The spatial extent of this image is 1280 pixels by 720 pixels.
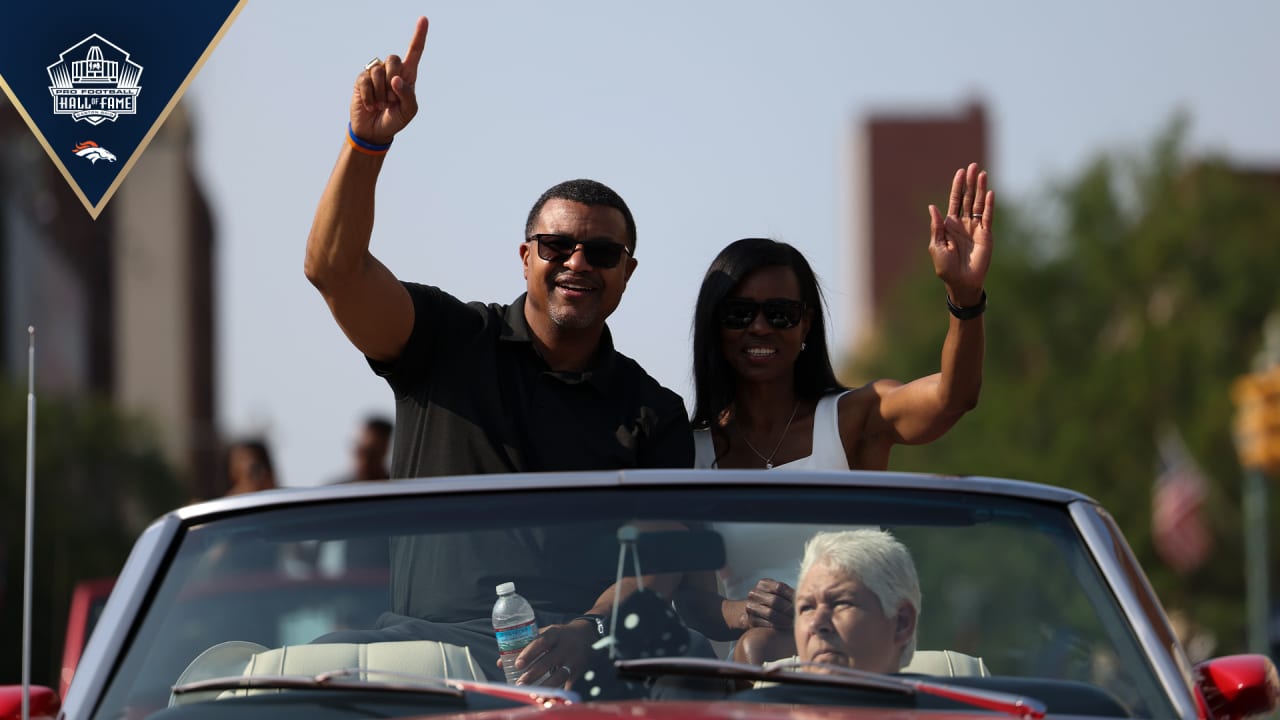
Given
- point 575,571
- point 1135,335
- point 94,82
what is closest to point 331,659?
point 575,571

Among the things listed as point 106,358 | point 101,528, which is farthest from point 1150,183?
point 106,358

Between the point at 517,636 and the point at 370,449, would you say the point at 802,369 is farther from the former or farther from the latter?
the point at 370,449

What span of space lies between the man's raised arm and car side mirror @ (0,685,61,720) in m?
1.50

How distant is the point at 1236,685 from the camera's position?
345 centimetres

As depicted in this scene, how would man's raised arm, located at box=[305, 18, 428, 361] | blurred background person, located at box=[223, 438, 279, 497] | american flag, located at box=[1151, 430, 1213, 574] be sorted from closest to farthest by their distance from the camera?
man's raised arm, located at box=[305, 18, 428, 361]
blurred background person, located at box=[223, 438, 279, 497]
american flag, located at box=[1151, 430, 1213, 574]

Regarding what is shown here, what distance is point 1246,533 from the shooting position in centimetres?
3803

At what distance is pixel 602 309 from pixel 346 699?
6.49 ft

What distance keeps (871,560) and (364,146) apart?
1.66 metres

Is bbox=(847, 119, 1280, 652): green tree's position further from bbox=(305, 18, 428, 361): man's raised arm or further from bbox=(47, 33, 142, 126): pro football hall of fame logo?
bbox=(47, 33, 142, 126): pro football hall of fame logo

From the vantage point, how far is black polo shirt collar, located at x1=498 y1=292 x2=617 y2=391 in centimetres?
475

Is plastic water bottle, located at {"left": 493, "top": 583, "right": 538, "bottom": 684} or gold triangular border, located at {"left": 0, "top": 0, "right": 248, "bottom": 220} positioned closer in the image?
plastic water bottle, located at {"left": 493, "top": 583, "right": 538, "bottom": 684}

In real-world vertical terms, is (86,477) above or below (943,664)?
below

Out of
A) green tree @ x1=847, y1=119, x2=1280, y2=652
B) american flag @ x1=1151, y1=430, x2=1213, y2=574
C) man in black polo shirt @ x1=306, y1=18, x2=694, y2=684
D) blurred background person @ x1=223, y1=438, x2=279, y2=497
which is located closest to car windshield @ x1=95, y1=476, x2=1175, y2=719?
man in black polo shirt @ x1=306, y1=18, x2=694, y2=684

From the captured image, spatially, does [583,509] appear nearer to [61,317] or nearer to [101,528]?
[101,528]
